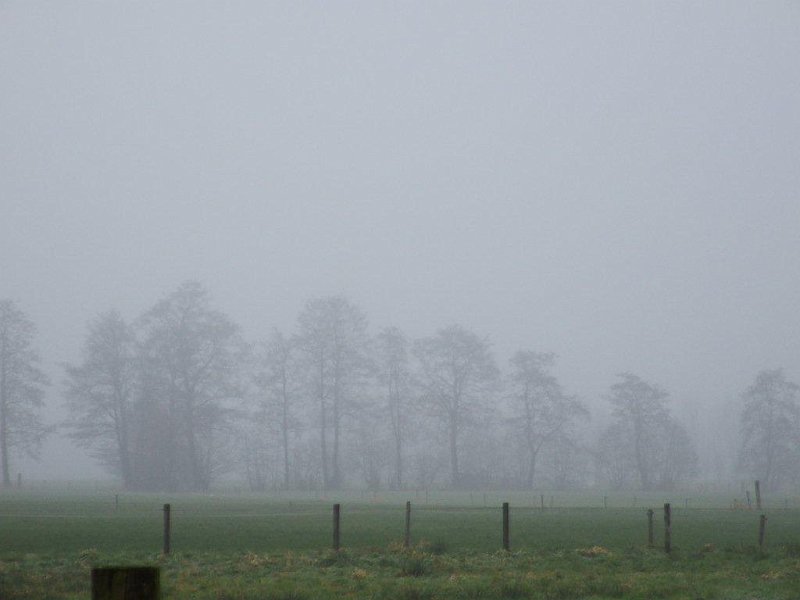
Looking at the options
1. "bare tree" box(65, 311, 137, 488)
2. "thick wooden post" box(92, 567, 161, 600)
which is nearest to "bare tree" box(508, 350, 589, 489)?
"bare tree" box(65, 311, 137, 488)

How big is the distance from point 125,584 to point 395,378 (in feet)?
243

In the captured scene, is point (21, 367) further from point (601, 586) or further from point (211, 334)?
point (601, 586)

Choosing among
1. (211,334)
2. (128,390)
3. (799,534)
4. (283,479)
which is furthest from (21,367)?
(799,534)

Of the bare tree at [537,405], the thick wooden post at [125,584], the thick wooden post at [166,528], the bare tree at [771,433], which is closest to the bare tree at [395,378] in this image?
the bare tree at [537,405]

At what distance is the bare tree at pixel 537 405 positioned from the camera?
81.3 meters

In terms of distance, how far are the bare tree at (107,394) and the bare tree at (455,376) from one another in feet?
86.3

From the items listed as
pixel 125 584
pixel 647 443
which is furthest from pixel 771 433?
pixel 125 584

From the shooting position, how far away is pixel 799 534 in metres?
32.2

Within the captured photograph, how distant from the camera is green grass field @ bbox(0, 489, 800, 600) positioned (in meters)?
16.4

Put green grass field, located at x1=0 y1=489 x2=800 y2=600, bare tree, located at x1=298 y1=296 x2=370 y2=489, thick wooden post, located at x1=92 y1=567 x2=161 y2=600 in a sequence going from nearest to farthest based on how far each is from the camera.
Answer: thick wooden post, located at x1=92 y1=567 x2=161 y2=600 → green grass field, located at x1=0 y1=489 x2=800 y2=600 → bare tree, located at x1=298 y1=296 x2=370 y2=489

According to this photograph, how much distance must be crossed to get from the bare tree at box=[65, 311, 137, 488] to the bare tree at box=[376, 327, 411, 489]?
22.7m

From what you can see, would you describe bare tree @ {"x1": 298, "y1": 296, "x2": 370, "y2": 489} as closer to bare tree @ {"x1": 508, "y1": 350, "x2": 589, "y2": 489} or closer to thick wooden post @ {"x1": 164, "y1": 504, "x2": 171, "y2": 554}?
bare tree @ {"x1": 508, "y1": 350, "x2": 589, "y2": 489}

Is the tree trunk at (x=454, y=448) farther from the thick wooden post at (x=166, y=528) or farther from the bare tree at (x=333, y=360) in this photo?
the thick wooden post at (x=166, y=528)

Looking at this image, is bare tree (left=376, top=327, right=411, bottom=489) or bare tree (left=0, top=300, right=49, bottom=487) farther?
bare tree (left=376, top=327, right=411, bottom=489)
